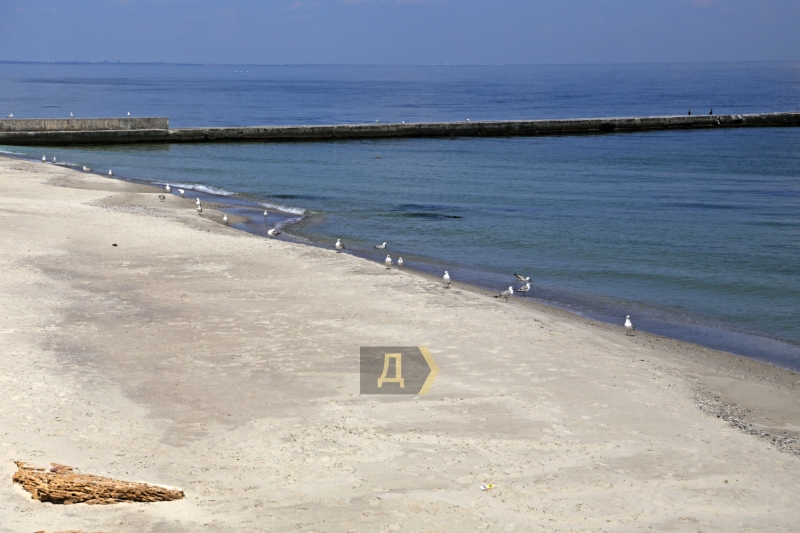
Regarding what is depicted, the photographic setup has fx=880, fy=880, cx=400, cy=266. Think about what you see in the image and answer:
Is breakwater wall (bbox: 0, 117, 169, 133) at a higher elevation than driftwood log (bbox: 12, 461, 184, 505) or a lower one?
higher

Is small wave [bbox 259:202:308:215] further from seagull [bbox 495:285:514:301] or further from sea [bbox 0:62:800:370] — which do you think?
seagull [bbox 495:285:514:301]

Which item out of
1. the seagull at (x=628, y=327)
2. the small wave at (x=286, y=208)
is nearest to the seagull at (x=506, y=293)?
the seagull at (x=628, y=327)

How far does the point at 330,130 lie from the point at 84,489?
54.6m

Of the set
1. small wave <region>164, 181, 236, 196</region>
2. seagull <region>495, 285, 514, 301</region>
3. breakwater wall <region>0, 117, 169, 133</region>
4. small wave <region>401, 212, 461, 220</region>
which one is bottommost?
seagull <region>495, 285, 514, 301</region>

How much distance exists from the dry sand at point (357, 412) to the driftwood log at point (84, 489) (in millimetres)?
123

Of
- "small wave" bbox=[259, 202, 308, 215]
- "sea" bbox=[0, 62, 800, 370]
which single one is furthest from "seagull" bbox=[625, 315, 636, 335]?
"small wave" bbox=[259, 202, 308, 215]

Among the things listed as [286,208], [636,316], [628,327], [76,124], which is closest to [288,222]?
[286,208]

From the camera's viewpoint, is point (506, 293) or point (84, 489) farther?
point (506, 293)

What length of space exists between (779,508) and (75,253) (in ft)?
54.0

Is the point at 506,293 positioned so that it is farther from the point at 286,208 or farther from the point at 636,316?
the point at 286,208

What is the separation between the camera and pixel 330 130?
6194 centimetres

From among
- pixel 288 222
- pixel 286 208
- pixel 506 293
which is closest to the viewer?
pixel 506 293

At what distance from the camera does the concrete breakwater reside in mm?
54188

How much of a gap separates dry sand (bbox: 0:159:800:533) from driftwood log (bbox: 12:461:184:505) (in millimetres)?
123
